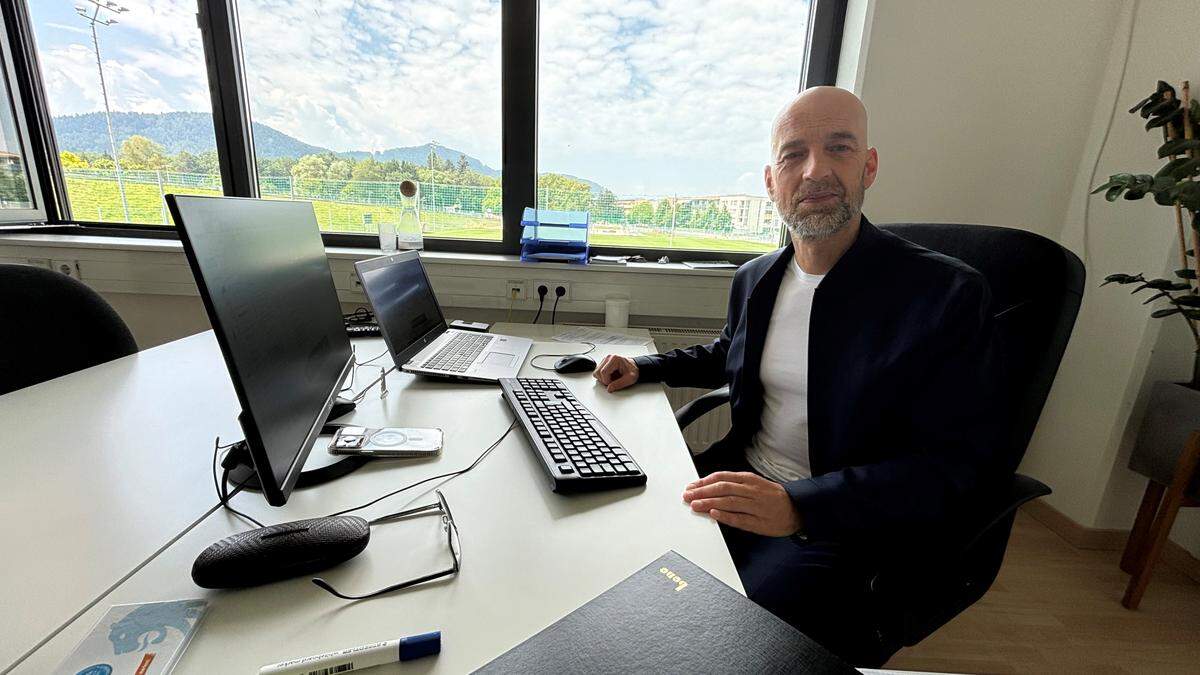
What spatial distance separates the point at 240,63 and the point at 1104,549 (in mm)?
3950

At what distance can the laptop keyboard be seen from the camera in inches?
49.2

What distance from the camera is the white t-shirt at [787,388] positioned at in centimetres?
108

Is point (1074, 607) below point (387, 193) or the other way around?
below

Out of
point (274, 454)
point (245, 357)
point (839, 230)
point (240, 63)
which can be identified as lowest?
point (274, 454)

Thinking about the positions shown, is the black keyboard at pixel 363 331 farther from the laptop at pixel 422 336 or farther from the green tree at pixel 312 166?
the green tree at pixel 312 166

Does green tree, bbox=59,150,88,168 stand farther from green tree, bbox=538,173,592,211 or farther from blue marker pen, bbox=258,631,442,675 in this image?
blue marker pen, bbox=258,631,442,675

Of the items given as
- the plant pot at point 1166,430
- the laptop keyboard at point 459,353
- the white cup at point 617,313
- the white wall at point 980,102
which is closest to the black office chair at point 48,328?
the laptop keyboard at point 459,353

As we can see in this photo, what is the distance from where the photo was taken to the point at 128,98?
2098 mm

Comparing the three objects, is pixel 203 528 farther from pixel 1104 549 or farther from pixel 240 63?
pixel 1104 549

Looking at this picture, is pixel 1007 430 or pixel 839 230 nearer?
pixel 1007 430

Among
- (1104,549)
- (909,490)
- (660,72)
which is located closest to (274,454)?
(909,490)

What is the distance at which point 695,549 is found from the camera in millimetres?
618

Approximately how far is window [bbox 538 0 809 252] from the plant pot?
137 cm

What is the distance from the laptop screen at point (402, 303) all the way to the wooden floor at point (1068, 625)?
1.67 metres
